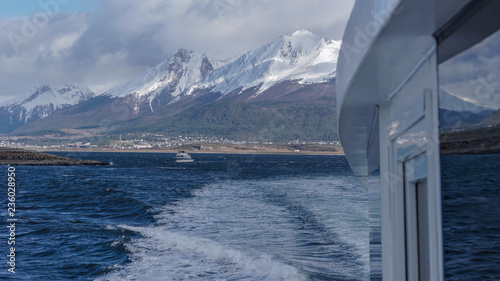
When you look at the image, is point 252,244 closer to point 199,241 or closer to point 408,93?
point 199,241

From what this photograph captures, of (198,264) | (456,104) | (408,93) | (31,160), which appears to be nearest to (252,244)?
(198,264)

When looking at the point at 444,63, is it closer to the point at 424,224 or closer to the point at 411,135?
the point at 411,135

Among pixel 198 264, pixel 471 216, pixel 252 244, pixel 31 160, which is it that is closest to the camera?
pixel 471 216

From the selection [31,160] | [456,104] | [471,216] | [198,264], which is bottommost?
[198,264]

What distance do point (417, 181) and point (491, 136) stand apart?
26.1 inches

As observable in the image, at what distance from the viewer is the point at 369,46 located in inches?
66.5

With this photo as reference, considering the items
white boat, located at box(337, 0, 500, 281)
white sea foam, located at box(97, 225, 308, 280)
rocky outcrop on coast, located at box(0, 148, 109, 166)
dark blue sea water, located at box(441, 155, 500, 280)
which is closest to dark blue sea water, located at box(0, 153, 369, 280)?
white sea foam, located at box(97, 225, 308, 280)

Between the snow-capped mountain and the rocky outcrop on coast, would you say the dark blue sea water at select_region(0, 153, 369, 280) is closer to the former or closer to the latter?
the snow-capped mountain

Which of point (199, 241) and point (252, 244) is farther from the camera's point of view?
point (199, 241)

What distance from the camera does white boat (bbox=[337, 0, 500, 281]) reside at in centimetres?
142

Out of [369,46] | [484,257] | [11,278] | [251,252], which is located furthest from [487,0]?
[11,278]

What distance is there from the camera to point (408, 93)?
2.03 metres

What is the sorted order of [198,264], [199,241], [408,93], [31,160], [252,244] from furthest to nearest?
[31,160], [199,241], [252,244], [198,264], [408,93]

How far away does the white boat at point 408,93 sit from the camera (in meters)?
1.42
